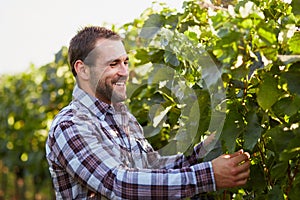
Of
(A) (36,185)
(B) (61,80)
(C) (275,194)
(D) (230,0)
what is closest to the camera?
(C) (275,194)

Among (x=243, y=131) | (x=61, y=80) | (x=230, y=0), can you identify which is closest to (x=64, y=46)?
(x=61, y=80)

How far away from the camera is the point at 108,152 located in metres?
2.44

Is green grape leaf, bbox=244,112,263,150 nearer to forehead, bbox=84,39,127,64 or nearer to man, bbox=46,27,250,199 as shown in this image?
man, bbox=46,27,250,199

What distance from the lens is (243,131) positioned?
220 centimetres

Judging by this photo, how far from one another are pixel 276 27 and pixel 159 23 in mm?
1126

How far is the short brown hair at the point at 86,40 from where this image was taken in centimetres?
288

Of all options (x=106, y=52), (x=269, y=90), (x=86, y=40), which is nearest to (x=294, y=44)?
(x=269, y=90)

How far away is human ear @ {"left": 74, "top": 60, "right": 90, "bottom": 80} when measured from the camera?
113 inches

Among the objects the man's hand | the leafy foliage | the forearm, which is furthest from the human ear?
the man's hand

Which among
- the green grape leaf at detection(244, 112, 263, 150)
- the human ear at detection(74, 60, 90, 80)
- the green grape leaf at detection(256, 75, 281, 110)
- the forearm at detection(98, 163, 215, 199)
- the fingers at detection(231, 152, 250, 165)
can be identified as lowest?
the forearm at detection(98, 163, 215, 199)

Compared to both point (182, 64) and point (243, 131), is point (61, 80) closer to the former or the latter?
point (182, 64)

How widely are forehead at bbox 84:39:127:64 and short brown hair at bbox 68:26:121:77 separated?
0.08 feet

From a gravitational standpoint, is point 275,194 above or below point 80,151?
below

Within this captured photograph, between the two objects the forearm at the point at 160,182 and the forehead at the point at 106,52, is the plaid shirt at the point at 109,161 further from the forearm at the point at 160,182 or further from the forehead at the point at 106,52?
the forehead at the point at 106,52
